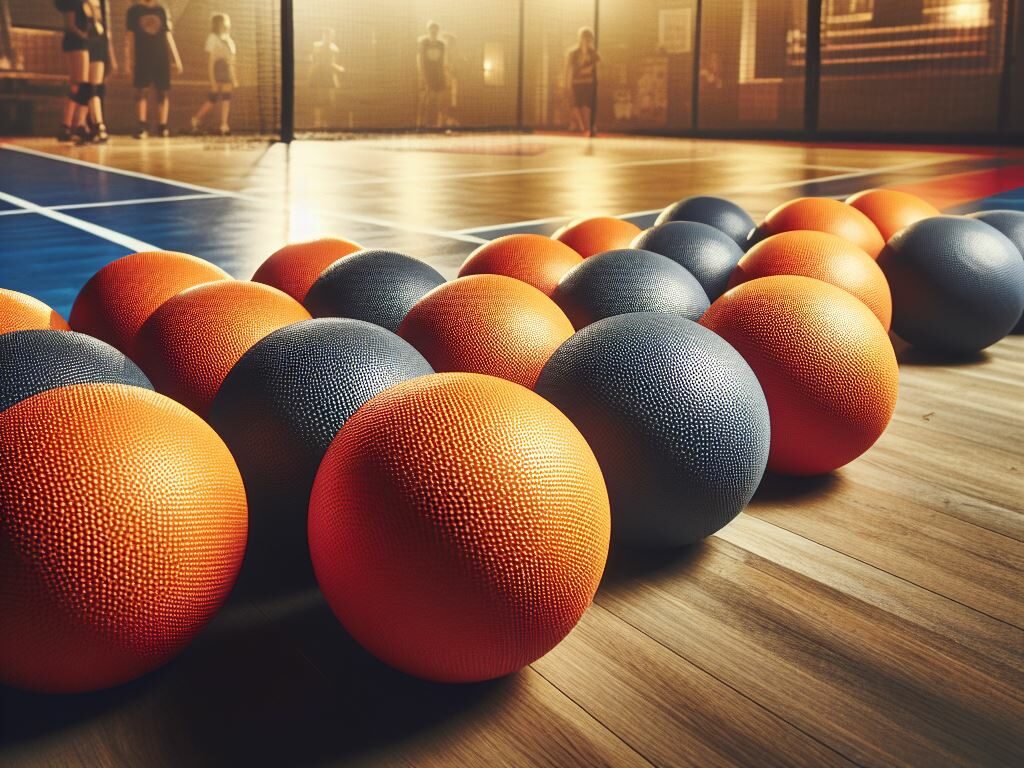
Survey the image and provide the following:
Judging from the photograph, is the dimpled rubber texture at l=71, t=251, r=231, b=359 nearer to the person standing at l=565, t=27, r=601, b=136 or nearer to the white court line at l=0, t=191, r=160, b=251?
the white court line at l=0, t=191, r=160, b=251

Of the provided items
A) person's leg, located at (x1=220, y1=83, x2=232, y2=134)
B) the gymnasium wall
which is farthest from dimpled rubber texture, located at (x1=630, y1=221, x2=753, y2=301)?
person's leg, located at (x1=220, y1=83, x2=232, y2=134)

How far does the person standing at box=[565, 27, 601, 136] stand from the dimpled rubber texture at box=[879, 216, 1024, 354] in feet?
63.5

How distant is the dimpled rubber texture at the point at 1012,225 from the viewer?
444cm

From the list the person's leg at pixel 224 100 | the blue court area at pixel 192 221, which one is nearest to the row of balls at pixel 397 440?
the blue court area at pixel 192 221

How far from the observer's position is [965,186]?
410 inches

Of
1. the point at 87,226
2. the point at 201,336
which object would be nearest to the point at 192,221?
the point at 87,226

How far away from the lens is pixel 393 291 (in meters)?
3.41

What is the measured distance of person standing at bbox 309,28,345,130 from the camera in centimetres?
2434

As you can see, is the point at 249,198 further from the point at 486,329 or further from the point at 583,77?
the point at 583,77

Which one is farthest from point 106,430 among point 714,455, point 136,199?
point 136,199

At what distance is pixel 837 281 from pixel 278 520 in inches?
95.7

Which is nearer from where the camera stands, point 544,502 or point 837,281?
point 544,502

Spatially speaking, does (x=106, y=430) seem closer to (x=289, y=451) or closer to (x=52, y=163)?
(x=289, y=451)

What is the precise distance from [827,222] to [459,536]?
3.56m
